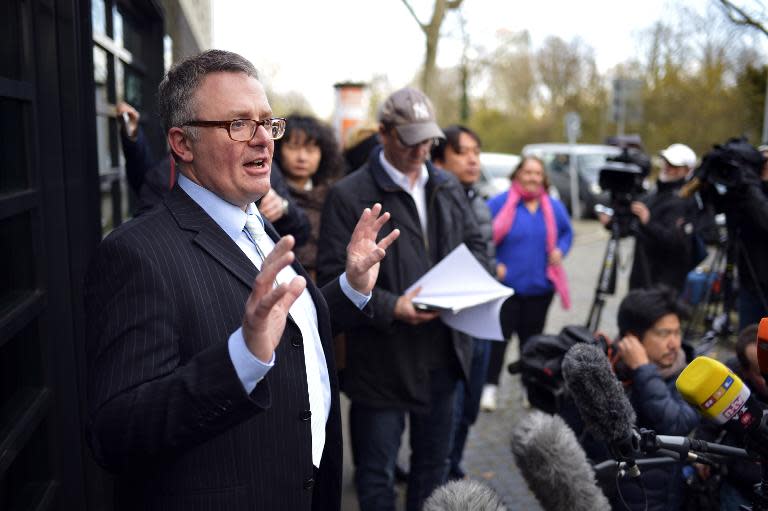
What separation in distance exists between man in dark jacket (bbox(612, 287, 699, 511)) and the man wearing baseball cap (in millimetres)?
2244

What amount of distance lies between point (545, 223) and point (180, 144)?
389 cm

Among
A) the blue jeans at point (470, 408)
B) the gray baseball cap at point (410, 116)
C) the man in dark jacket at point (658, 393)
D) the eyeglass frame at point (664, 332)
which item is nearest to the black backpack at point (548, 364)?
the man in dark jacket at point (658, 393)

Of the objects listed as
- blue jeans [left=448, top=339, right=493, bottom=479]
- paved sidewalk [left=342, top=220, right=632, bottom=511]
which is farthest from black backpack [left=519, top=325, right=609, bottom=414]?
blue jeans [left=448, top=339, right=493, bottom=479]

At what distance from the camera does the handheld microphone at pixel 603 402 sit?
6.17 ft

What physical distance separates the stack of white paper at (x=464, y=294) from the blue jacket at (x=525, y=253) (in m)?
2.03

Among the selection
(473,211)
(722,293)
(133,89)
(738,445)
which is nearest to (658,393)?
(738,445)

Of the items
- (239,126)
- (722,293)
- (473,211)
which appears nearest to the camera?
(239,126)

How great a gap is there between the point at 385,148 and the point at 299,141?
3.80 feet

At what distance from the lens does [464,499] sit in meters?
1.66

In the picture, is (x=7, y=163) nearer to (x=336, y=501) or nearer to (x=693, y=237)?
(x=336, y=501)

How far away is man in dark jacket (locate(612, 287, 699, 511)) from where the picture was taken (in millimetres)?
2756

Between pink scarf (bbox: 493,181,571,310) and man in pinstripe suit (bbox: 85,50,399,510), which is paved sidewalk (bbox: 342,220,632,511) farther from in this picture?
man in pinstripe suit (bbox: 85,50,399,510)

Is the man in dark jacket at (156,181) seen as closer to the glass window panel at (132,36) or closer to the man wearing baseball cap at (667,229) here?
the glass window panel at (132,36)

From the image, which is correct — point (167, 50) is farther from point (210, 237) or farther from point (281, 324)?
point (281, 324)
